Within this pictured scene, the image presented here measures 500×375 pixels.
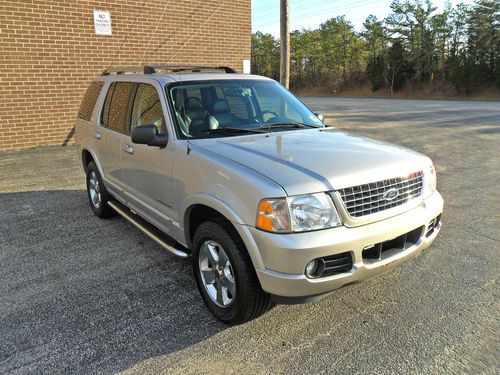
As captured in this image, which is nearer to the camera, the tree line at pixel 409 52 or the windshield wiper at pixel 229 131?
the windshield wiper at pixel 229 131

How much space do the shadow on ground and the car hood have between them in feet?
4.16

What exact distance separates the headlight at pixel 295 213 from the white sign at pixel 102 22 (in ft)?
32.4

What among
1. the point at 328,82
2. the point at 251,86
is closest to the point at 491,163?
the point at 251,86

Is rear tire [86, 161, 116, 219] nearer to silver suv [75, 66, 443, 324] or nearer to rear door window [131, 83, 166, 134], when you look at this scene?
silver suv [75, 66, 443, 324]

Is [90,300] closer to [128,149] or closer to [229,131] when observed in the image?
[128,149]

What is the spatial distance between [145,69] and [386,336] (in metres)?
3.49

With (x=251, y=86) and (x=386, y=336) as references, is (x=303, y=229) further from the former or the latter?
(x=251, y=86)

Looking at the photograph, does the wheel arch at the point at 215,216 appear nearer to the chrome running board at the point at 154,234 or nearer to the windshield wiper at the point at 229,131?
the chrome running board at the point at 154,234

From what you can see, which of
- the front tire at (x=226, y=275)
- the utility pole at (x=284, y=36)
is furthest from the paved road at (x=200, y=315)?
the utility pole at (x=284, y=36)

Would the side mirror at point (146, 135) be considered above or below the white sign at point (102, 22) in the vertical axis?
below

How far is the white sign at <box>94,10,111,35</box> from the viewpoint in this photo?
10.7 metres

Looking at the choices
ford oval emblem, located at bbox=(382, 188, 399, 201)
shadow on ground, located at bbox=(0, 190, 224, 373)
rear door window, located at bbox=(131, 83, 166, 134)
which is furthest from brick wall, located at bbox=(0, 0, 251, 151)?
ford oval emblem, located at bbox=(382, 188, 399, 201)

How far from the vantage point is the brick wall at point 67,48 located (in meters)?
9.84

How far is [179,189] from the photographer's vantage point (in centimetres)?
351
